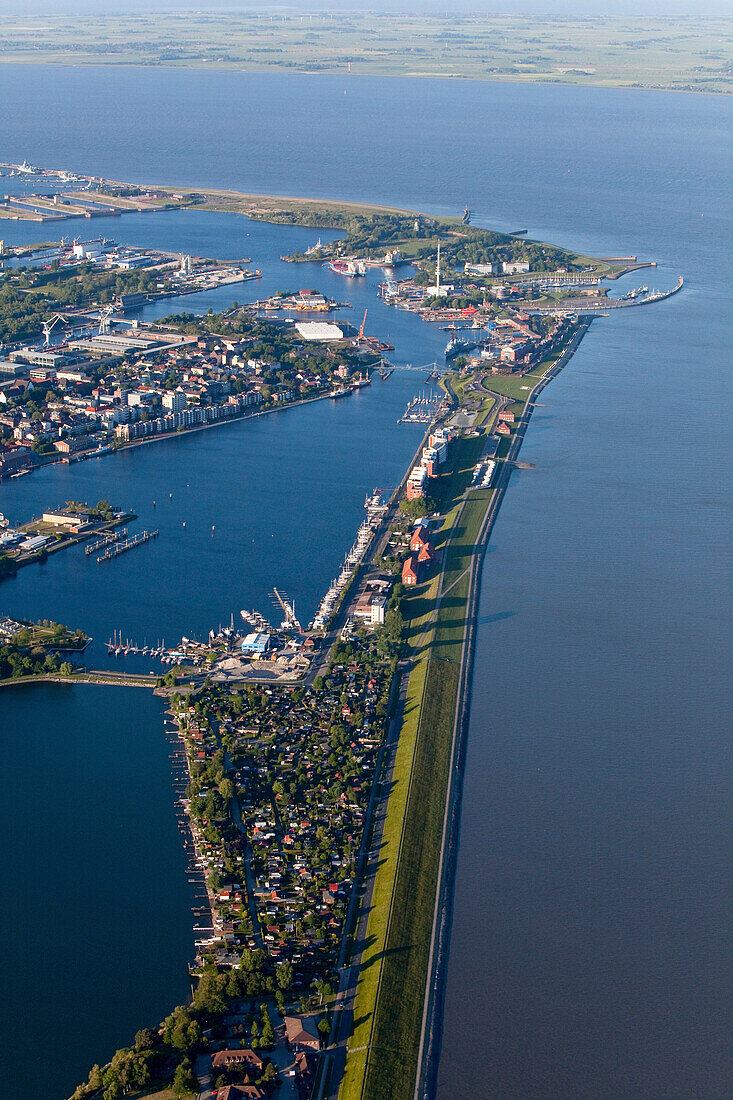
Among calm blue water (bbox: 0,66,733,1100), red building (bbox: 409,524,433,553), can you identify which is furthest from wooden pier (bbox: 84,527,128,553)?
red building (bbox: 409,524,433,553)

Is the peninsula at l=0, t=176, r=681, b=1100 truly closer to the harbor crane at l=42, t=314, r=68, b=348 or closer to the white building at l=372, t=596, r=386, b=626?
the white building at l=372, t=596, r=386, b=626

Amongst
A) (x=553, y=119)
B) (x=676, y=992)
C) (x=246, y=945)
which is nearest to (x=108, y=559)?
(x=246, y=945)

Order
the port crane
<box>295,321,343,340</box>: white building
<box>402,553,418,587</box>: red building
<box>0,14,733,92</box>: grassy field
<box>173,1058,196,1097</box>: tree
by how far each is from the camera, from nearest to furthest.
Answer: <box>173,1058,196,1097</box>: tree → the port crane → <box>402,553,418,587</box>: red building → <box>295,321,343,340</box>: white building → <box>0,14,733,92</box>: grassy field

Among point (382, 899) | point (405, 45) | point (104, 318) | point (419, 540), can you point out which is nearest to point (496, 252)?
point (104, 318)

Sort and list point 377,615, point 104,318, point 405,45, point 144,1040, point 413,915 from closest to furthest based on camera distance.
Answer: point 144,1040, point 413,915, point 377,615, point 104,318, point 405,45

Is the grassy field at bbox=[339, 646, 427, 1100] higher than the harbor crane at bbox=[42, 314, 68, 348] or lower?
lower

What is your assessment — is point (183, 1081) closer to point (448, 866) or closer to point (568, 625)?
Result: point (448, 866)
